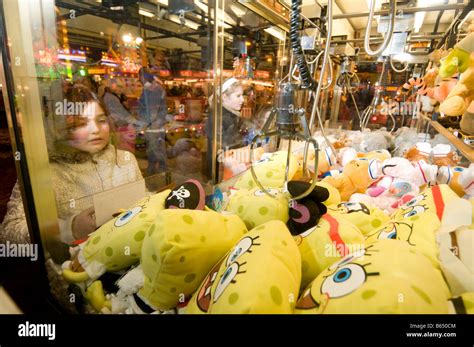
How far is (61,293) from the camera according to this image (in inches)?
40.3

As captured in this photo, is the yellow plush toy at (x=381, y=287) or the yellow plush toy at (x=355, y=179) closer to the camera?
the yellow plush toy at (x=381, y=287)

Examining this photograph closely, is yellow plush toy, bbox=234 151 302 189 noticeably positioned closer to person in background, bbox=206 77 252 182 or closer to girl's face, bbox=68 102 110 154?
person in background, bbox=206 77 252 182

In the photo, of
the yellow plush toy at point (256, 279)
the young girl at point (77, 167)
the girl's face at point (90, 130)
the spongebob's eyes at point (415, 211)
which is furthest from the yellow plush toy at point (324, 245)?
the girl's face at point (90, 130)

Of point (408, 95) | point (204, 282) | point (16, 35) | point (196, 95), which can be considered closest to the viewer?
point (204, 282)

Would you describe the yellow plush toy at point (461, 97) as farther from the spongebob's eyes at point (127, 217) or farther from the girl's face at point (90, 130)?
the girl's face at point (90, 130)

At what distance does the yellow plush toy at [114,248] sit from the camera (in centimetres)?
88

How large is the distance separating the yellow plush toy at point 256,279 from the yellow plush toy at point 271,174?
0.73 m

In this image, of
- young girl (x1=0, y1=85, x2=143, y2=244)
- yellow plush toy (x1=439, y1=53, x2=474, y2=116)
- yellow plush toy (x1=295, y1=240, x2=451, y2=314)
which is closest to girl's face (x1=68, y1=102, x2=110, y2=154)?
young girl (x1=0, y1=85, x2=143, y2=244)

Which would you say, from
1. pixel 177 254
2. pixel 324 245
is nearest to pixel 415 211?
pixel 324 245

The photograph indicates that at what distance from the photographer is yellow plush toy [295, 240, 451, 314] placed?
496 mm

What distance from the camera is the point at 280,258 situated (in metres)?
0.65
